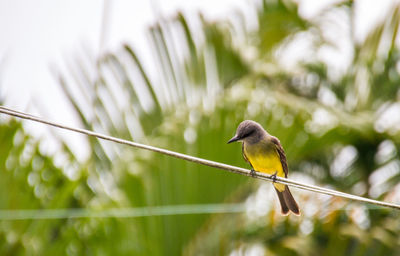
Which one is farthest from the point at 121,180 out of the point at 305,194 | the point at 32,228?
the point at 305,194

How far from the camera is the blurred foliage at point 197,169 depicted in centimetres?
519

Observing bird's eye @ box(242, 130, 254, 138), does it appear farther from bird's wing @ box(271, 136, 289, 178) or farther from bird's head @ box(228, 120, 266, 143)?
bird's wing @ box(271, 136, 289, 178)

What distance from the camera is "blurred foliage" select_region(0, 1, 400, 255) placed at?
17.0 ft

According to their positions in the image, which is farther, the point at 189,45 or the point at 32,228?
the point at 189,45

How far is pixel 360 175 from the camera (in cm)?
797

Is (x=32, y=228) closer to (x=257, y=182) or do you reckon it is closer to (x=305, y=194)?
(x=257, y=182)

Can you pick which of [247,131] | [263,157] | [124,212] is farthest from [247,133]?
[124,212]

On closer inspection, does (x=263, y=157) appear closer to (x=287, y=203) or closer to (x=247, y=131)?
(x=287, y=203)

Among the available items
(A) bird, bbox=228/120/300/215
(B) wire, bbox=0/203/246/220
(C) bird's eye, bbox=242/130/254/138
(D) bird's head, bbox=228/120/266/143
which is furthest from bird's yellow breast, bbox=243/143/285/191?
Answer: (B) wire, bbox=0/203/246/220

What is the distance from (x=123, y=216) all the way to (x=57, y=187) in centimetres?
61

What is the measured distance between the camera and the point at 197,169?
541 cm

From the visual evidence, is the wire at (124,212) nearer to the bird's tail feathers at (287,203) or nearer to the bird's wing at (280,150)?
the bird's tail feathers at (287,203)

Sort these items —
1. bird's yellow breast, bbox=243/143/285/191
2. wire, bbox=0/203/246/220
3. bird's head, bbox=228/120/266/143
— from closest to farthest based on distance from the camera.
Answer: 1. bird's head, bbox=228/120/266/143
2. bird's yellow breast, bbox=243/143/285/191
3. wire, bbox=0/203/246/220

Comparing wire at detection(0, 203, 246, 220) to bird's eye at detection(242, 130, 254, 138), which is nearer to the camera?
bird's eye at detection(242, 130, 254, 138)
